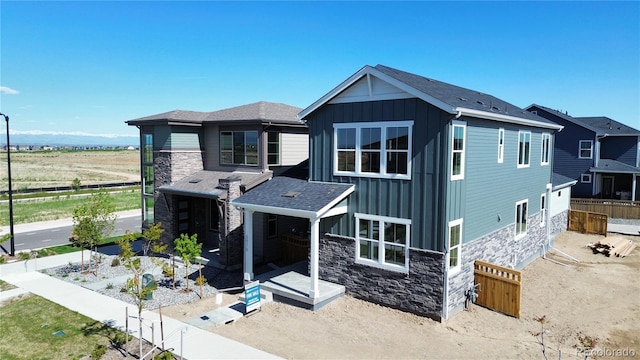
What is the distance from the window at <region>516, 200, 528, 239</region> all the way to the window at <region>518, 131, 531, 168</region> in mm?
1672

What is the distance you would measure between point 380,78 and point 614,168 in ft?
90.6

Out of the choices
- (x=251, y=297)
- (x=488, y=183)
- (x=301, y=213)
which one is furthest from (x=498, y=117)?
(x=251, y=297)

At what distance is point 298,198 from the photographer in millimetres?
14359

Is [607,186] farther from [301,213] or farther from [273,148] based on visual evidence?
[301,213]

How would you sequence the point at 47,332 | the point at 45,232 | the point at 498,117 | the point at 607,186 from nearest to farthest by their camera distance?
the point at 47,332 < the point at 498,117 < the point at 45,232 < the point at 607,186

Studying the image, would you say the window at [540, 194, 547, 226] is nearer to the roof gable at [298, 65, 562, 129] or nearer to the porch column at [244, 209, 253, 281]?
the roof gable at [298, 65, 562, 129]

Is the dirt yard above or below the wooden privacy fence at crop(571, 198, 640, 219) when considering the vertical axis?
below

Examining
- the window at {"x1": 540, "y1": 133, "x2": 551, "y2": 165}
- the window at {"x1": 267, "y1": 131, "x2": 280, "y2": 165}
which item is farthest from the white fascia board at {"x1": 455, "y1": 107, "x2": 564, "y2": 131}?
the window at {"x1": 267, "y1": 131, "x2": 280, "y2": 165}

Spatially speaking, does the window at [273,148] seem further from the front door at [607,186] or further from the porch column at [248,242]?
the front door at [607,186]

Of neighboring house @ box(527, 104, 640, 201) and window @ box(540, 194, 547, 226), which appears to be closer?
window @ box(540, 194, 547, 226)

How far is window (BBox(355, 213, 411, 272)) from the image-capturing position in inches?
518

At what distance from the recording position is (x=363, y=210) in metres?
14.0

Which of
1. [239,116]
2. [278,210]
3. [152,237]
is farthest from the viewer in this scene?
[239,116]

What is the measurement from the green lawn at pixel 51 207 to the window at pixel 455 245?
2824cm
